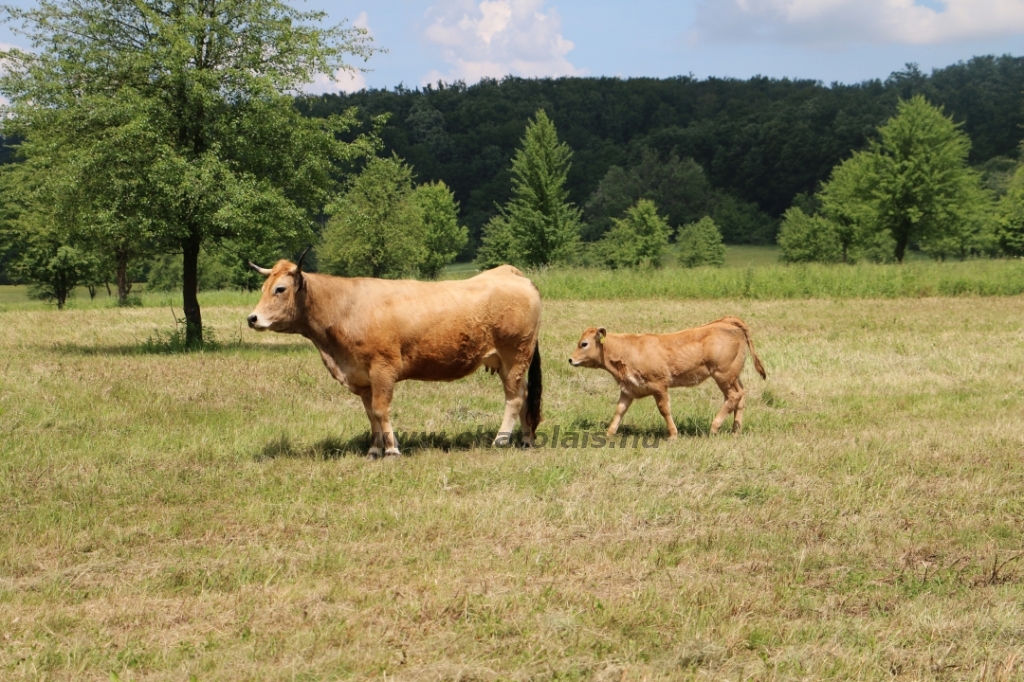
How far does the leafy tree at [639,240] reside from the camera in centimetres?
7375

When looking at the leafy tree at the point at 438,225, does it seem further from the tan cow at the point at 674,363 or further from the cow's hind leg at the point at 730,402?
the cow's hind leg at the point at 730,402

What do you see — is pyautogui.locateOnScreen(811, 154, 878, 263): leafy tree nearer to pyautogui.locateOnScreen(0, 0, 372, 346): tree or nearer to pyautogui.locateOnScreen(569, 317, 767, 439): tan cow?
pyautogui.locateOnScreen(0, 0, 372, 346): tree

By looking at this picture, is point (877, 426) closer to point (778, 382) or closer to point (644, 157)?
point (778, 382)

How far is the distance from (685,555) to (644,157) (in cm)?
13282

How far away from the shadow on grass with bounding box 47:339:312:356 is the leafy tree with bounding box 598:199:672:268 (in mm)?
54242

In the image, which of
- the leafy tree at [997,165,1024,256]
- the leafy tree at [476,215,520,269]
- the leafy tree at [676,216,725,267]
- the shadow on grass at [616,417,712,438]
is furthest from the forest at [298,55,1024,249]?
the shadow on grass at [616,417,712,438]

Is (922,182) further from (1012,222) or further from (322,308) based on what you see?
(322,308)

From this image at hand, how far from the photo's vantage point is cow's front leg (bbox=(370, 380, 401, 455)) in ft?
31.3

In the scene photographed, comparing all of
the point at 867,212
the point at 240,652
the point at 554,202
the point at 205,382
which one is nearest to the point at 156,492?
the point at 240,652

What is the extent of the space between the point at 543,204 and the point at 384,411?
55082 mm

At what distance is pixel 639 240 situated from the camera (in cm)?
7438

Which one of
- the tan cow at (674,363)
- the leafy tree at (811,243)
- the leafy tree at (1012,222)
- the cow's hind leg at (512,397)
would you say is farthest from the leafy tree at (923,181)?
the cow's hind leg at (512,397)

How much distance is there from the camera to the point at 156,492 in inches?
322

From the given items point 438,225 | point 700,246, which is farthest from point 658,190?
point 438,225
